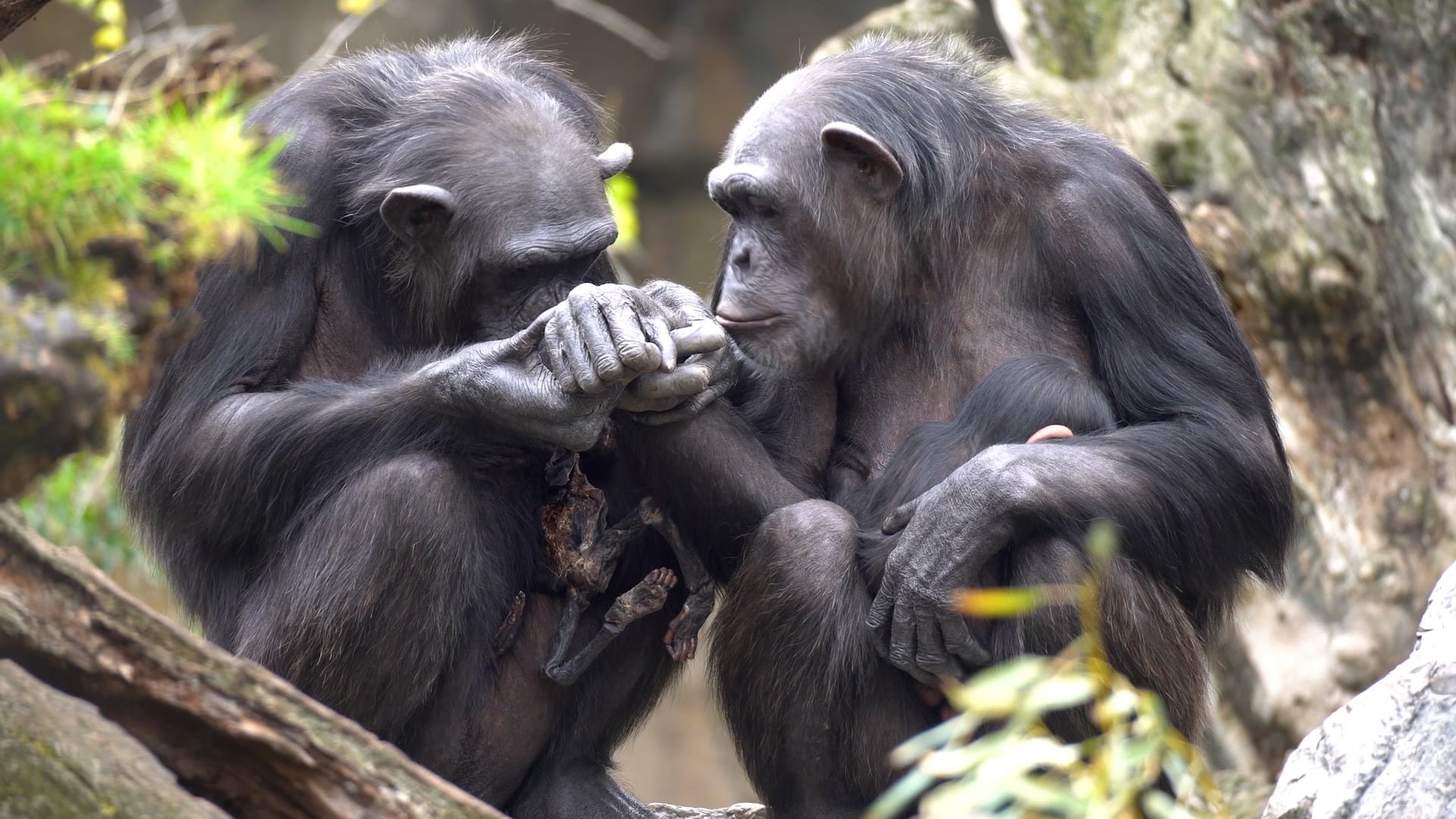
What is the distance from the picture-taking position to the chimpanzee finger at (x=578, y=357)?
3.93 meters

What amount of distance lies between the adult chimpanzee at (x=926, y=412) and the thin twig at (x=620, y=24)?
396 cm

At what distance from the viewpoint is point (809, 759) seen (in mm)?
4309

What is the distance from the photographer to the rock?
10.8 ft

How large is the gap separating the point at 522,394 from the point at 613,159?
1.10 m

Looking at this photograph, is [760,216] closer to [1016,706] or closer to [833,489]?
[833,489]

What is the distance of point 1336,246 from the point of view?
6.29 metres

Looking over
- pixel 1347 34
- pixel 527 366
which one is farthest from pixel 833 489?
pixel 1347 34

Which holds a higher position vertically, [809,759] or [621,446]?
[621,446]

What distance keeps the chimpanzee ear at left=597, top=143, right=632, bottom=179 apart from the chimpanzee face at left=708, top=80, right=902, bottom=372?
14.2 inches

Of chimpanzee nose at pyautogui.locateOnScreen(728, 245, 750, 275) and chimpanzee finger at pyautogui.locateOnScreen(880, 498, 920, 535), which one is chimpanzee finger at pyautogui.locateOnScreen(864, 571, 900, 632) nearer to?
chimpanzee finger at pyautogui.locateOnScreen(880, 498, 920, 535)

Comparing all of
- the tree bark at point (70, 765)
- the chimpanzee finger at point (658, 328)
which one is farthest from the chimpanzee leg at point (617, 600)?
the tree bark at point (70, 765)

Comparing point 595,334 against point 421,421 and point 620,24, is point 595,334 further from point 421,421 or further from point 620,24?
point 620,24

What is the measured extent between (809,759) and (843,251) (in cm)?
143

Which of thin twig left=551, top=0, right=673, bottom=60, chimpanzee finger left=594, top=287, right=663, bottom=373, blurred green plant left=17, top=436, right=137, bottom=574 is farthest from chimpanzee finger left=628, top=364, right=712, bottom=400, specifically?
thin twig left=551, top=0, right=673, bottom=60
